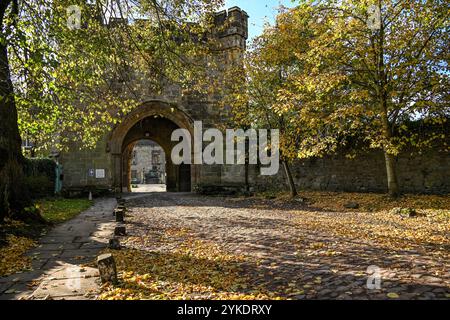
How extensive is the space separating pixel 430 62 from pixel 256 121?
7472mm

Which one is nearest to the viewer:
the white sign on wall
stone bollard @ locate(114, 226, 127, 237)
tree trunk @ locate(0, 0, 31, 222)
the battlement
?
stone bollard @ locate(114, 226, 127, 237)

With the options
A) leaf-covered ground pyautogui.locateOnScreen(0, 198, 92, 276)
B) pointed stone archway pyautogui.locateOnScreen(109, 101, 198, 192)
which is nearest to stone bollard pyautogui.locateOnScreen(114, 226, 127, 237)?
leaf-covered ground pyautogui.locateOnScreen(0, 198, 92, 276)

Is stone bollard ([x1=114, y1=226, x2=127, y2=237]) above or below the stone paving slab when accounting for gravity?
above

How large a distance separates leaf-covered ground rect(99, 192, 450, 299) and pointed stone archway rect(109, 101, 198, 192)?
6910 millimetres

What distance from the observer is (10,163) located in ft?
25.9

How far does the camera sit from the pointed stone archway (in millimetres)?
18344

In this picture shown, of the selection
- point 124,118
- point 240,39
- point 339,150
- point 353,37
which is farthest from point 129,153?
point 353,37

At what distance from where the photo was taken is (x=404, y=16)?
11.0 metres

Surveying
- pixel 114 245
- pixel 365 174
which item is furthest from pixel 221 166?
pixel 114 245

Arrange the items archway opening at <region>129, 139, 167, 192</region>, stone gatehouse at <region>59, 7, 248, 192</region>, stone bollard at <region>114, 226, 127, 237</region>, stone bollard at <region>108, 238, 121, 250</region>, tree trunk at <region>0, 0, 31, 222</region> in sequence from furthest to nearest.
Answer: archway opening at <region>129, 139, 167, 192</region> → stone gatehouse at <region>59, 7, 248, 192</region> → tree trunk at <region>0, 0, 31, 222</region> → stone bollard at <region>114, 226, 127, 237</region> → stone bollard at <region>108, 238, 121, 250</region>

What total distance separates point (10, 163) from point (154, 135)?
17.3 m

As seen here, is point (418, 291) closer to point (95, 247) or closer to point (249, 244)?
point (249, 244)

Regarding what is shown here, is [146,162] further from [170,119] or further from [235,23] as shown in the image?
[235,23]

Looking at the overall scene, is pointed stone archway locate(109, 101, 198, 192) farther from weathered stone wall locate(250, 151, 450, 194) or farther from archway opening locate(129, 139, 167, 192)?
archway opening locate(129, 139, 167, 192)
